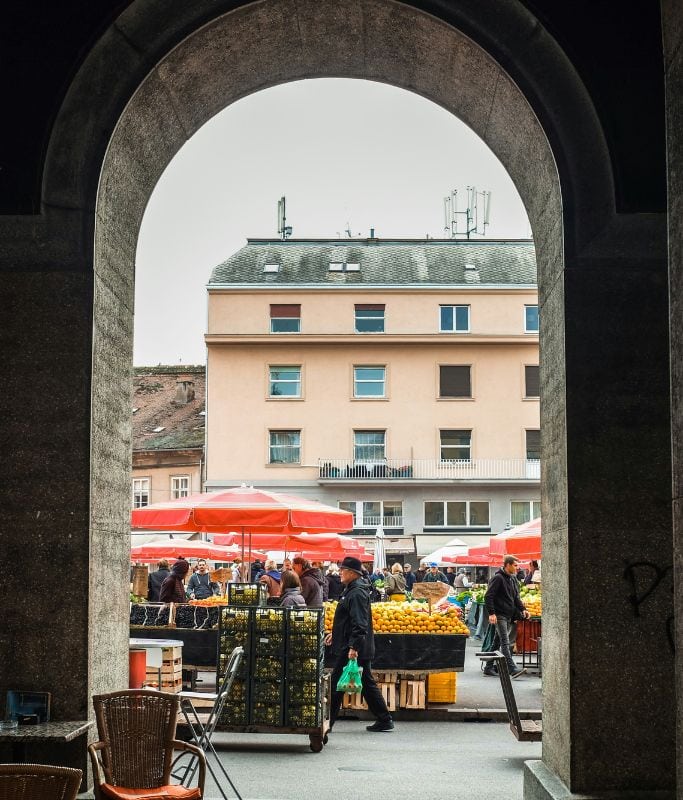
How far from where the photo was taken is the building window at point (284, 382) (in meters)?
51.7

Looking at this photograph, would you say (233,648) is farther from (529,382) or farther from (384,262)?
(384,262)

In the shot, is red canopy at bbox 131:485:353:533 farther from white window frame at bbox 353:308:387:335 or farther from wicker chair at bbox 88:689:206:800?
white window frame at bbox 353:308:387:335

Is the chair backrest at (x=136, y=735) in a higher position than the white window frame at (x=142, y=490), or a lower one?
lower

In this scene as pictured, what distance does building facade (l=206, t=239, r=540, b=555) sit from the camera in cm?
5144

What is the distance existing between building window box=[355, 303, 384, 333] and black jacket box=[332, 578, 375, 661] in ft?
126

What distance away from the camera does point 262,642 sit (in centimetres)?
1198

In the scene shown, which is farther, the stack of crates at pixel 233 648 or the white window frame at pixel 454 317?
the white window frame at pixel 454 317

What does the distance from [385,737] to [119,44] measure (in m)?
8.75

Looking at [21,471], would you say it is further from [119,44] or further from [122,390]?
[119,44]

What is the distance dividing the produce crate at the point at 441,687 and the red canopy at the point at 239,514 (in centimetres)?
280

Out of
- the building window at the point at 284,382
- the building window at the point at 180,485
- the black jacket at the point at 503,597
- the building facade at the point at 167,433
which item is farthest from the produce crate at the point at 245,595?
the building window at the point at 180,485

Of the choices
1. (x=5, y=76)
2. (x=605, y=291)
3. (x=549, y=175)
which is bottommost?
(x=605, y=291)

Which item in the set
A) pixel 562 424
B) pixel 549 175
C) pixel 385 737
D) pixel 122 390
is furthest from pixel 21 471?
pixel 385 737

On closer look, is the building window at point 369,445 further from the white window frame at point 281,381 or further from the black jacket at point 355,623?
the black jacket at point 355,623
